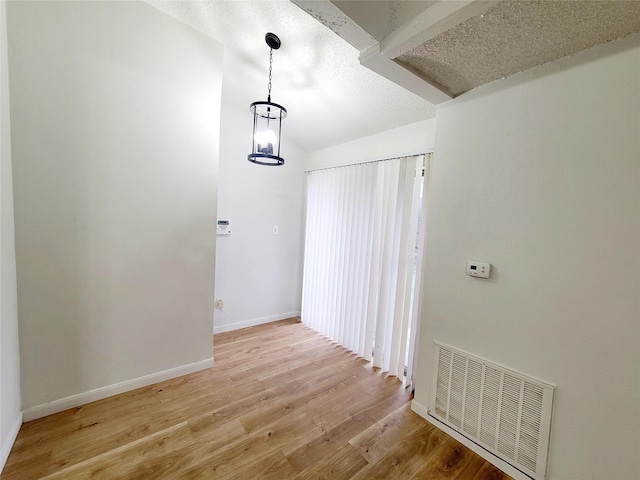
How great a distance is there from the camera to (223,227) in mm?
2846

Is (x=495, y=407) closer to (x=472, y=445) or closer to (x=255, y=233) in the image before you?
(x=472, y=445)

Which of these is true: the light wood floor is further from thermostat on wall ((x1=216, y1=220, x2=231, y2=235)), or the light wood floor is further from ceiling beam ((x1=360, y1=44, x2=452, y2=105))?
ceiling beam ((x1=360, y1=44, x2=452, y2=105))

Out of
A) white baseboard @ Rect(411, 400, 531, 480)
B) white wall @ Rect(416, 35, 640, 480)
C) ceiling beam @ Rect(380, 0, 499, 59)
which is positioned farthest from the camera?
white baseboard @ Rect(411, 400, 531, 480)

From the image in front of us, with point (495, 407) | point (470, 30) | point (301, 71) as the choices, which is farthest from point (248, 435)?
point (301, 71)

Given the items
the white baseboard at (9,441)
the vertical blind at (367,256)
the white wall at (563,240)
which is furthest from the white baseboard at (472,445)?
the white baseboard at (9,441)

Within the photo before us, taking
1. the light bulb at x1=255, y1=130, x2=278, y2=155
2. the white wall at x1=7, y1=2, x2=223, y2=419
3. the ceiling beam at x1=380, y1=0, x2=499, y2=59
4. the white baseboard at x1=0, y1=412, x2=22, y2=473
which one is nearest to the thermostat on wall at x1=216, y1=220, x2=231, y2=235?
the white wall at x1=7, y1=2, x2=223, y2=419

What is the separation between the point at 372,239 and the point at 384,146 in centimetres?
90

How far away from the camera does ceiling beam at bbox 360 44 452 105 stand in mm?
1300

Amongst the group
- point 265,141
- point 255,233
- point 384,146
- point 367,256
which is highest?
point 384,146

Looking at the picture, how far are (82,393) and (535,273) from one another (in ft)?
9.58

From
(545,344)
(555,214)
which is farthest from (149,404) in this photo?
(555,214)

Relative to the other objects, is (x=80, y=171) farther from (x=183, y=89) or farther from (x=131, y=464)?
(x=131, y=464)

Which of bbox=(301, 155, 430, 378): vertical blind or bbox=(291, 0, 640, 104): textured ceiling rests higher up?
bbox=(291, 0, 640, 104): textured ceiling

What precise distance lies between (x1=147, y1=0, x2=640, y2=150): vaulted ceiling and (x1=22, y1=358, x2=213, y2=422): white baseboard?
99.7 inches
